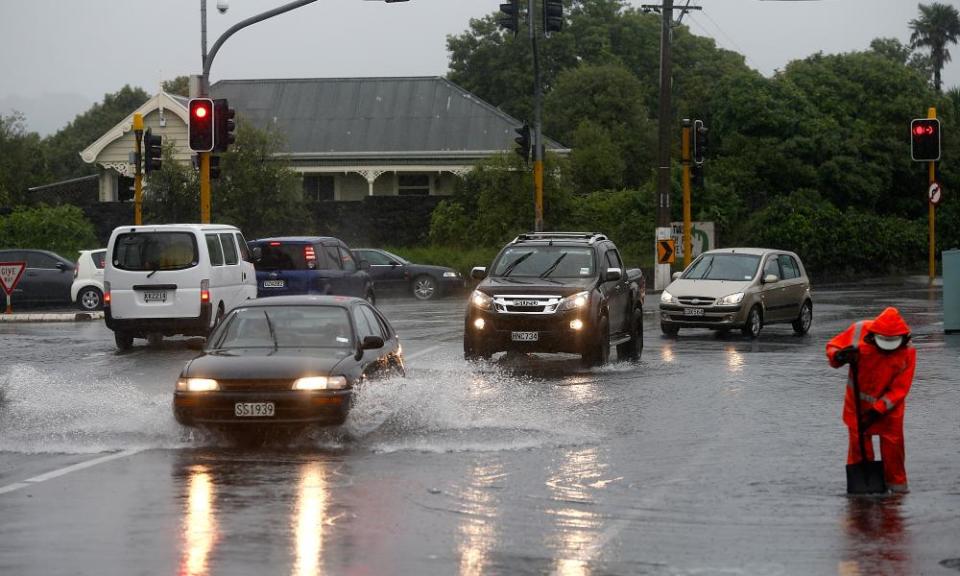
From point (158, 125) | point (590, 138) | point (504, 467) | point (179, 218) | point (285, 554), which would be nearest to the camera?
point (285, 554)

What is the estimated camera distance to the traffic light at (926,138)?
44312 mm

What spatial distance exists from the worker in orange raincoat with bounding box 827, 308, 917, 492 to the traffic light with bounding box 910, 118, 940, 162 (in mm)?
35027

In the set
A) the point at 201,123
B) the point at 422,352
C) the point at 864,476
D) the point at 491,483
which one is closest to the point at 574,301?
the point at 422,352

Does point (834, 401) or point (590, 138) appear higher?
point (590, 138)

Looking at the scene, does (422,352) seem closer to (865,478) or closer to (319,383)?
(319,383)

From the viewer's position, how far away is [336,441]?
44.5 ft

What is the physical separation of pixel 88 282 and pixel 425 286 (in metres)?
10.1

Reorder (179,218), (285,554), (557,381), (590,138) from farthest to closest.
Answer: (590,138), (179,218), (557,381), (285,554)

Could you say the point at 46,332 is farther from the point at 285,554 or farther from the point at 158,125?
the point at 158,125

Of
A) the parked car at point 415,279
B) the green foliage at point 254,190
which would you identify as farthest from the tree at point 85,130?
the parked car at point 415,279

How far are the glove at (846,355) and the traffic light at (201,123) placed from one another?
19.7 meters

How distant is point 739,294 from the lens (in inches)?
1046

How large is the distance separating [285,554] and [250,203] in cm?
4105

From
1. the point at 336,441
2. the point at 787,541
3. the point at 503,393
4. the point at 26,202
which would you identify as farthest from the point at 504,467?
the point at 26,202
